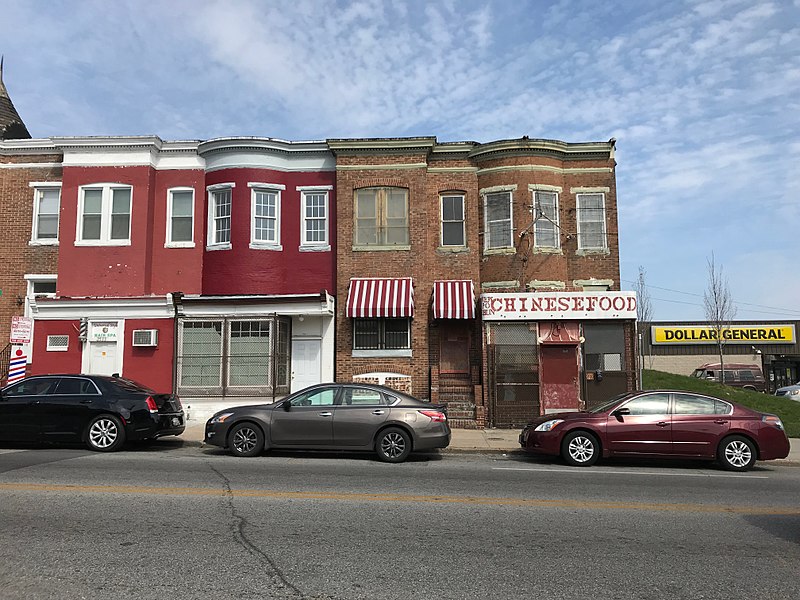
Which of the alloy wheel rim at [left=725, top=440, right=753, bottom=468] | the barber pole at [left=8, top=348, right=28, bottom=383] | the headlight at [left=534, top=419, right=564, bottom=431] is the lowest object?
the alloy wheel rim at [left=725, top=440, right=753, bottom=468]

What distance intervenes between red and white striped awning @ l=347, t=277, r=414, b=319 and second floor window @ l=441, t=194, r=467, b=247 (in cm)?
197

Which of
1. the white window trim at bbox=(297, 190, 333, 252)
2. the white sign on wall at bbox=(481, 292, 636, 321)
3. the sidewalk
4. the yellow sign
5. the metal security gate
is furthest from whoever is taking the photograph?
the yellow sign

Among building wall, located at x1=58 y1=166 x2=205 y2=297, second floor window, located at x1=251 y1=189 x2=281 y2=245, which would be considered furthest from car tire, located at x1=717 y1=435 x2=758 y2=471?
building wall, located at x1=58 y1=166 x2=205 y2=297

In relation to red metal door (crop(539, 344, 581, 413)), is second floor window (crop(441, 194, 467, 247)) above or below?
above

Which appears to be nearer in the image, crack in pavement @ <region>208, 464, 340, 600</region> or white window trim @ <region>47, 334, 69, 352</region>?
crack in pavement @ <region>208, 464, 340, 600</region>

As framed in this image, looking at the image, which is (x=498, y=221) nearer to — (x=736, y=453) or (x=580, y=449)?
(x=580, y=449)

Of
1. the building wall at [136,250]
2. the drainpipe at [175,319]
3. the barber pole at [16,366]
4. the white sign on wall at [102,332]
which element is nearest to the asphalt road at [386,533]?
the barber pole at [16,366]

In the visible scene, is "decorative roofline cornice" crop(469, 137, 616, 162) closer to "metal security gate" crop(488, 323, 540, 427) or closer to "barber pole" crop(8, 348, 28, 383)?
"metal security gate" crop(488, 323, 540, 427)

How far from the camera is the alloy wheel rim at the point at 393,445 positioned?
11258mm

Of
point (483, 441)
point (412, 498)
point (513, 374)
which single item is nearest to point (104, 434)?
point (412, 498)

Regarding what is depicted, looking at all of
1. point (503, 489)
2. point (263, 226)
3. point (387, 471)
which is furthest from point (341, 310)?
point (503, 489)

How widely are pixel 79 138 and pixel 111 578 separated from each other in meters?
17.8

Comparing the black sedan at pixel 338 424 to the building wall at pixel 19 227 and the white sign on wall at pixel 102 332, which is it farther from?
the building wall at pixel 19 227

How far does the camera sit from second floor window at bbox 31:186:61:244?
65.5 ft
